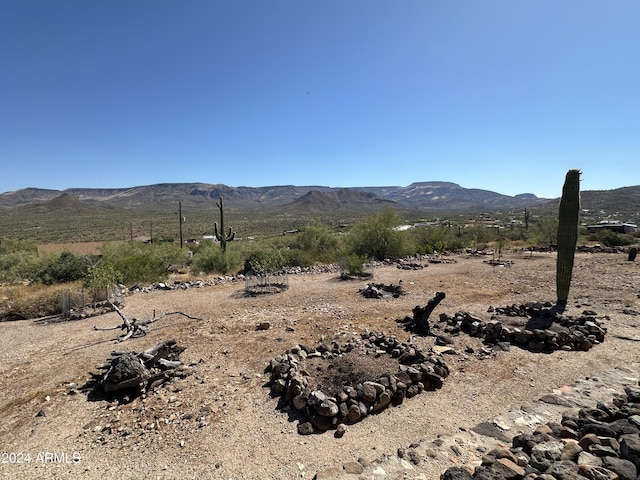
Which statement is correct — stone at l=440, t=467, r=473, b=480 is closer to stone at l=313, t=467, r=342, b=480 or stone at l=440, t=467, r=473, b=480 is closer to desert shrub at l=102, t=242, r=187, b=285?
stone at l=313, t=467, r=342, b=480

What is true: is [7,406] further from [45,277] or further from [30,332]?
[45,277]

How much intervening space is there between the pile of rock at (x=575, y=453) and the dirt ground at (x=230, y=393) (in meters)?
0.81

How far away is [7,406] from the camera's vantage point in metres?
5.32

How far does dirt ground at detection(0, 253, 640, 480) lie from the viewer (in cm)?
405

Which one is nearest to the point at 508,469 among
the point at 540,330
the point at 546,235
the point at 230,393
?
the point at 230,393

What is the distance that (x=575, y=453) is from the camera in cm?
331

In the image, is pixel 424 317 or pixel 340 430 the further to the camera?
pixel 424 317

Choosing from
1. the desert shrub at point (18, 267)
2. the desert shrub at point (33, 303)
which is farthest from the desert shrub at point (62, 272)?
the desert shrub at point (33, 303)

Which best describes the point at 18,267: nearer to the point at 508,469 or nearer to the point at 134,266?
the point at 134,266

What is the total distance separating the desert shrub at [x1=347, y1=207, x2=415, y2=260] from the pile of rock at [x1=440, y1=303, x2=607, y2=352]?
12247mm

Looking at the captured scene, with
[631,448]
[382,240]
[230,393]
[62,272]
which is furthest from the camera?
[382,240]

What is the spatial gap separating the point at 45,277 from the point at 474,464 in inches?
640

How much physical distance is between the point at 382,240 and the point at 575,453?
726 inches

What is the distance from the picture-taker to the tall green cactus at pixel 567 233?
10398 mm
